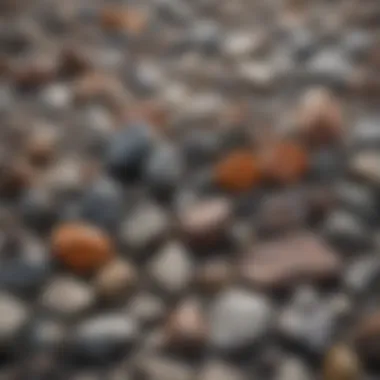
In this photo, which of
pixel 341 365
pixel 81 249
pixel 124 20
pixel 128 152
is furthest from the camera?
pixel 124 20

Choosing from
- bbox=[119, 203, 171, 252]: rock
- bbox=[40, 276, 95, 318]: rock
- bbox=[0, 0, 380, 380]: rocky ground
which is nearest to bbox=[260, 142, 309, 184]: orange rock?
bbox=[0, 0, 380, 380]: rocky ground

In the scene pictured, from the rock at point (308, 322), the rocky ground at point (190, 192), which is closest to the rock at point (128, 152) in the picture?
the rocky ground at point (190, 192)

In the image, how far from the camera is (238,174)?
0.83 metres

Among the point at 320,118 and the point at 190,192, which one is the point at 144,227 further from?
the point at 320,118

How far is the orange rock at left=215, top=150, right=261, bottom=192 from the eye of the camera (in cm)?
82

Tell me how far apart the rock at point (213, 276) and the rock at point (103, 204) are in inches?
3.9

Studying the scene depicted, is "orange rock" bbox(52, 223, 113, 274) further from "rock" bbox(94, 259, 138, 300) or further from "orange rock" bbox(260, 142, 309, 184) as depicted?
"orange rock" bbox(260, 142, 309, 184)

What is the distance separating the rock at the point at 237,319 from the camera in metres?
0.68

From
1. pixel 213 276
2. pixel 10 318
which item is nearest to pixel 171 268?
pixel 213 276

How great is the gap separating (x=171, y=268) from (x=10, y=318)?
14cm

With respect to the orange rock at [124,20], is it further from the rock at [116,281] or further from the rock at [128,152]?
the rock at [116,281]

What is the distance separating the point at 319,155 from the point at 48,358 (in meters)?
0.35

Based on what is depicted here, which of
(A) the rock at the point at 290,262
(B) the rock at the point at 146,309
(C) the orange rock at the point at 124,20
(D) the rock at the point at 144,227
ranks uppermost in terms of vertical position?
(C) the orange rock at the point at 124,20

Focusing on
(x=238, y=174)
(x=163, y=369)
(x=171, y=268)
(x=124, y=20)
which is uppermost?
(x=124, y=20)
